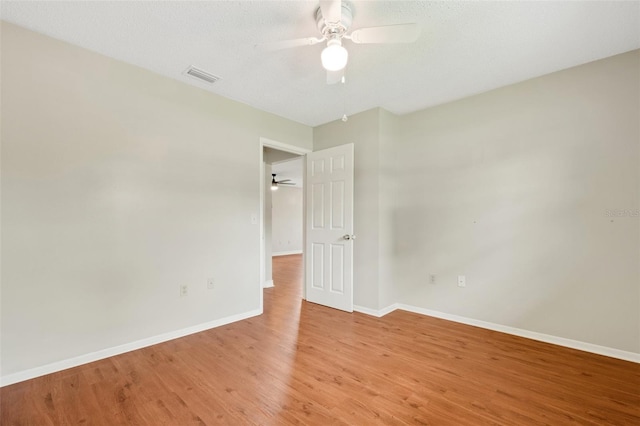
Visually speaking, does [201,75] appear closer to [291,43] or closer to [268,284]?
[291,43]

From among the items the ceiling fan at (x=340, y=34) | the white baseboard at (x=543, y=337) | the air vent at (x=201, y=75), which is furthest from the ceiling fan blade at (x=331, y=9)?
the white baseboard at (x=543, y=337)

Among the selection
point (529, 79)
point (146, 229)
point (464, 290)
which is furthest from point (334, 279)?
point (529, 79)

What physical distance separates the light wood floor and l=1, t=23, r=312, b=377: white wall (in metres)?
0.34

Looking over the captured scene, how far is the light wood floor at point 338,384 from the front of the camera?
1677mm

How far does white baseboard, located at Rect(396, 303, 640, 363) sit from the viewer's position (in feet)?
7.69

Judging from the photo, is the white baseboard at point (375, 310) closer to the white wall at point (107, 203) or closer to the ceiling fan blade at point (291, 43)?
the white wall at point (107, 203)

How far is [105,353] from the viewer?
7.75ft

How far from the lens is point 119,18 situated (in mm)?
1947

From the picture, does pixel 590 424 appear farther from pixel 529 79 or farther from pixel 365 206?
pixel 529 79

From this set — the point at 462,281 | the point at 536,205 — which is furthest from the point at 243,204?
the point at 536,205

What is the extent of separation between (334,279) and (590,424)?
2544mm

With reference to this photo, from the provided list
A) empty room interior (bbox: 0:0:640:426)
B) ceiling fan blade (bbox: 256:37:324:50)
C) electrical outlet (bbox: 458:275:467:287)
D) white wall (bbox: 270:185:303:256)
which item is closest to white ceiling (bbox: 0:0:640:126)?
empty room interior (bbox: 0:0:640:426)

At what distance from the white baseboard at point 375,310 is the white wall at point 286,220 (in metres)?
6.14

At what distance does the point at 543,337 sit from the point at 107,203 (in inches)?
162
